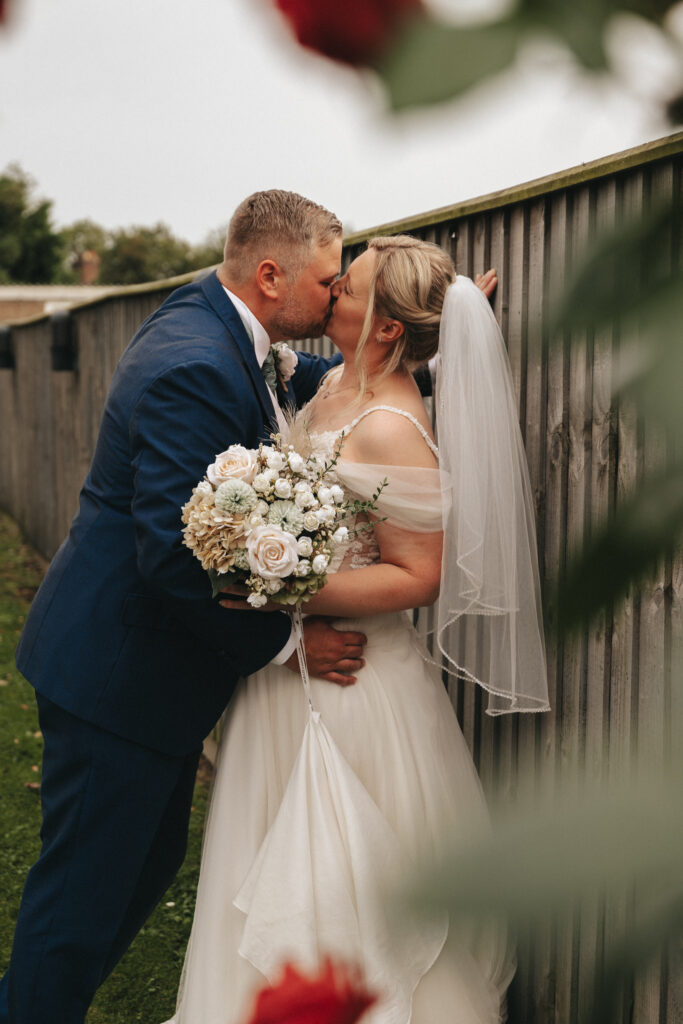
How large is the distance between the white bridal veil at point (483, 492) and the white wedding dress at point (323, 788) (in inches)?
4.5

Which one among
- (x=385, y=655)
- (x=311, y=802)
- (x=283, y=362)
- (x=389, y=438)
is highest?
(x=283, y=362)

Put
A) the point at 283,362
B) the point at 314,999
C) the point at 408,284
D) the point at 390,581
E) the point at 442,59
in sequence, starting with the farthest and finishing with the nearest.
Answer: the point at 283,362, the point at 408,284, the point at 390,581, the point at 314,999, the point at 442,59

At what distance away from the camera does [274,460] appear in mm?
2145

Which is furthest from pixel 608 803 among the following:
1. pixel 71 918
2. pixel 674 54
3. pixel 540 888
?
pixel 71 918

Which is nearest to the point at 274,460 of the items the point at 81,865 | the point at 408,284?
the point at 408,284

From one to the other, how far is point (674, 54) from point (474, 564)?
7.20 feet

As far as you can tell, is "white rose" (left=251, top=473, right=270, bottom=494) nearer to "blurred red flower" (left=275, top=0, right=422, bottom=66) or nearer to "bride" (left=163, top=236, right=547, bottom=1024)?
"bride" (left=163, top=236, right=547, bottom=1024)

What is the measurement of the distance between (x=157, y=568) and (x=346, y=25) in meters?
2.15

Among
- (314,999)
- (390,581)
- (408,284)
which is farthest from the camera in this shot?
(408,284)

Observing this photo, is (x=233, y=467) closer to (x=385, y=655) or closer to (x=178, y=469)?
(x=178, y=469)

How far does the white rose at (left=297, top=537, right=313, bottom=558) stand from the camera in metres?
2.09

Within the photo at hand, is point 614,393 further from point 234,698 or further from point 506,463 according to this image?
point 234,698

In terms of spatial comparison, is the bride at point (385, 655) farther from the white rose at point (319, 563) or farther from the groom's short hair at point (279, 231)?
the white rose at point (319, 563)

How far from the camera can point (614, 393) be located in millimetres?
252
